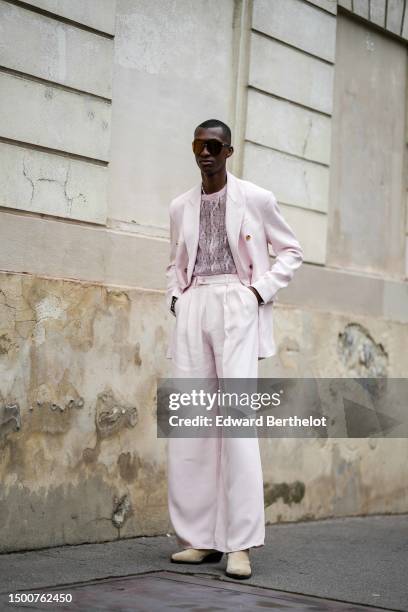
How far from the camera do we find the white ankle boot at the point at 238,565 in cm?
545

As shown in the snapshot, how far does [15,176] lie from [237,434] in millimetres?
1901

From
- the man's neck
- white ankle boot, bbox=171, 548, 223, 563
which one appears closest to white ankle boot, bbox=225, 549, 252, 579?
white ankle boot, bbox=171, 548, 223, 563

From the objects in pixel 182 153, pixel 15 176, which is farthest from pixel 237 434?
pixel 182 153

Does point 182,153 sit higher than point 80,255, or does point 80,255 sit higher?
point 182,153

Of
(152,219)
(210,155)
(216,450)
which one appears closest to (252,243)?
(210,155)

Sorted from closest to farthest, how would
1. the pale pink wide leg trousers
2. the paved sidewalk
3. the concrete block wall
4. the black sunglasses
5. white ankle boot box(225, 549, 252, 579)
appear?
the paved sidewalk → white ankle boot box(225, 549, 252, 579) → the pale pink wide leg trousers → the black sunglasses → the concrete block wall

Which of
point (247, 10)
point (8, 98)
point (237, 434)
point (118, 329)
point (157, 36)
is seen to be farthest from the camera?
point (247, 10)

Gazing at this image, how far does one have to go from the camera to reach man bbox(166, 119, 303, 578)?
5.66 m

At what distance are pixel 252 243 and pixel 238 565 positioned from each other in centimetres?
160

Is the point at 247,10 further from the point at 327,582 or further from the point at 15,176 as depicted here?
the point at 327,582

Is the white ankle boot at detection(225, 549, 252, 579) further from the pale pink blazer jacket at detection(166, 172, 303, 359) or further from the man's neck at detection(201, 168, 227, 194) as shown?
the man's neck at detection(201, 168, 227, 194)

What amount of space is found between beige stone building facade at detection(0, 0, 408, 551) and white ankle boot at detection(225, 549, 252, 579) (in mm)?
1214

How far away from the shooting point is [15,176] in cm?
630

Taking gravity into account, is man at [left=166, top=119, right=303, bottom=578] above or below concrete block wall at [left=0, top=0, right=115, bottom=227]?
below
